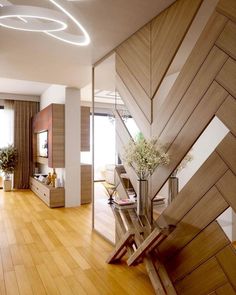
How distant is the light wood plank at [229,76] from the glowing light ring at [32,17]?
144 centimetres

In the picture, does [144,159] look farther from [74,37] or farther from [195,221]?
[74,37]

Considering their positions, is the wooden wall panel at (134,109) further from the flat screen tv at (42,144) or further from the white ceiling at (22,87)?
the white ceiling at (22,87)

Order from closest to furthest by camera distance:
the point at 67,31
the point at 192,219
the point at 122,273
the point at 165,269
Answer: the point at 192,219 < the point at 165,269 < the point at 122,273 < the point at 67,31

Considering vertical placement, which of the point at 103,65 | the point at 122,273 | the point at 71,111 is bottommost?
the point at 122,273

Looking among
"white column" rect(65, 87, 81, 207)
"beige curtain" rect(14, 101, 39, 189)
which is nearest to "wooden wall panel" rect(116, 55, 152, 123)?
"white column" rect(65, 87, 81, 207)

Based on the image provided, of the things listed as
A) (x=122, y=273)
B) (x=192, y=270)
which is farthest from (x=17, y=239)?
(x=192, y=270)

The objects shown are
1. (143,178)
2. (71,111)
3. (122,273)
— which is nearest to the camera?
(143,178)

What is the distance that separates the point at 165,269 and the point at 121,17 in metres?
2.48

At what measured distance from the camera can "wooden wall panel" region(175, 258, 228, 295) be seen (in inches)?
76.6

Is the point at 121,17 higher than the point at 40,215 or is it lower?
higher

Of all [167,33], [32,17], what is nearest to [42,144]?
[32,17]

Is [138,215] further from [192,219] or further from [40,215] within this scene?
[40,215]

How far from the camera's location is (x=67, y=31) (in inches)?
117

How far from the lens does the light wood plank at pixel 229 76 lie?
1.82 meters
